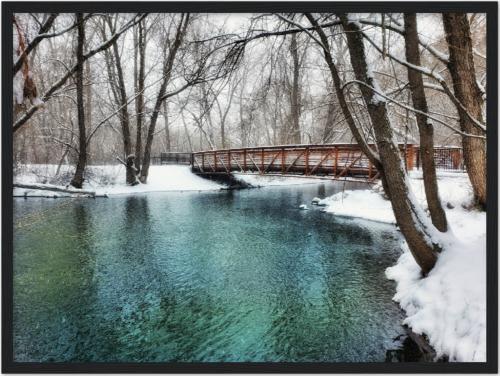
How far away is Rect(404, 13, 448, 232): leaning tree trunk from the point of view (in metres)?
Answer: 3.58

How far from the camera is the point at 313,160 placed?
1288cm

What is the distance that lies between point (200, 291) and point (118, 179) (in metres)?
12.6

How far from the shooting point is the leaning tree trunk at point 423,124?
3.58 m

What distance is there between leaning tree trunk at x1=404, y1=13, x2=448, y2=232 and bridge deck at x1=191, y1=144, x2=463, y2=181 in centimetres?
411

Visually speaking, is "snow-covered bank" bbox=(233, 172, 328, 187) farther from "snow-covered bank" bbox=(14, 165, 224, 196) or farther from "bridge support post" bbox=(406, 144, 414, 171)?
"bridge support post" bbox=(406, 144, 414, 171)

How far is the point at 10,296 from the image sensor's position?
2822mm

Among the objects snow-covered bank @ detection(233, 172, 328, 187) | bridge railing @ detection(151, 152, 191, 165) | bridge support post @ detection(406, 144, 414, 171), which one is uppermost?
bridge railing @ detection(151, 152, 191, 165)

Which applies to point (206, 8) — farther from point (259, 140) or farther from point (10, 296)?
point (259, 140)

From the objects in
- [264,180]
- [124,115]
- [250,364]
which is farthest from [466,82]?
[264,180]

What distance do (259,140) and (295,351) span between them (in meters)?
32.0

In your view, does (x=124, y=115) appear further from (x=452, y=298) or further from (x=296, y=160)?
(x=452, y=298)

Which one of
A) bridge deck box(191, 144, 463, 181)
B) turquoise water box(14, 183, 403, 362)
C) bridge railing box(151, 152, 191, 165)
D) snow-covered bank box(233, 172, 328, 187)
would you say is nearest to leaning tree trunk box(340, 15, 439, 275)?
turquoise water box(14, 183, 403, 362)

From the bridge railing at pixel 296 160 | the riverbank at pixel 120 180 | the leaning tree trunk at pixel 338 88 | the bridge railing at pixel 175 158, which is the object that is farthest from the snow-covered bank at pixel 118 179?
the leaning tree trunk at pixel 338 88

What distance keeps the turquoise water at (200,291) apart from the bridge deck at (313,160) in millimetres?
2302
